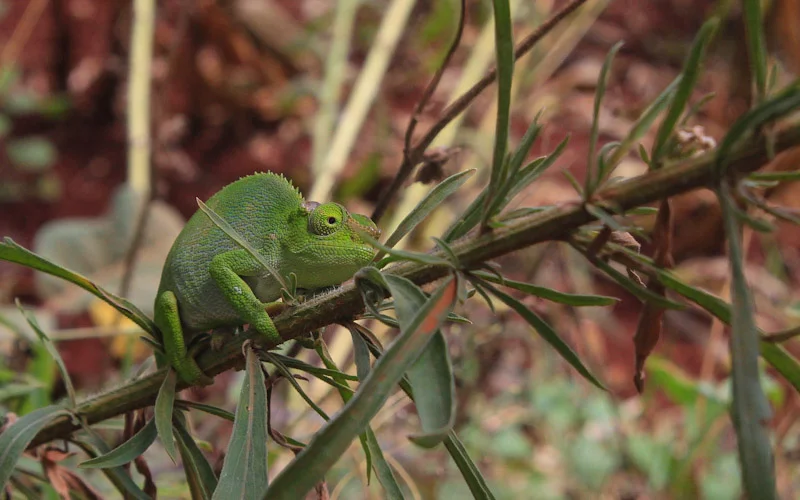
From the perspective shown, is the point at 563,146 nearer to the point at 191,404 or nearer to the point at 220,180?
the point at 191,404

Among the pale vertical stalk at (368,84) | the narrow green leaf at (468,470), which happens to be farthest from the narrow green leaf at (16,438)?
the pale vertical stalk at (368,84)

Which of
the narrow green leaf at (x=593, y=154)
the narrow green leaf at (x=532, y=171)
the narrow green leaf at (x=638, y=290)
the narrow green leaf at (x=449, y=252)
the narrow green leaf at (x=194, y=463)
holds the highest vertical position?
the narrow green leaf at (x=532, y=171)

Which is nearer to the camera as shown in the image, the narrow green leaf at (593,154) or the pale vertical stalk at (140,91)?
the narrow green leaf at (593,154)

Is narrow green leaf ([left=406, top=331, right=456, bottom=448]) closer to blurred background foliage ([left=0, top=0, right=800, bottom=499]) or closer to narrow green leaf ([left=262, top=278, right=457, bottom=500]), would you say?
narrow green leaf ([left=262, top=278, right=457, bottom=500])

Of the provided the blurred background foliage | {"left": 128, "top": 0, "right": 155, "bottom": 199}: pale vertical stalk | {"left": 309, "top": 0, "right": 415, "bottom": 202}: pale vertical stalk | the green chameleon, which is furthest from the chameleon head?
{"left": 128, "top": 0, "right": 155, "bottom": 199}: pale vertical stalk

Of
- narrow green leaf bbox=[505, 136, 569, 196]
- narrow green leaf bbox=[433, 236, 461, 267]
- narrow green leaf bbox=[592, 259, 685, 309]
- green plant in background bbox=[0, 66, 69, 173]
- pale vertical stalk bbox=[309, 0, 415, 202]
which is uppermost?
green plant in background bbox=[0, 66, 69, 173]

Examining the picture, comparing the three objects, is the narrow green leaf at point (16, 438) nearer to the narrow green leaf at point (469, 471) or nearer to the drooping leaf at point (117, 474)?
the drooping leaf at point (117, 474)
